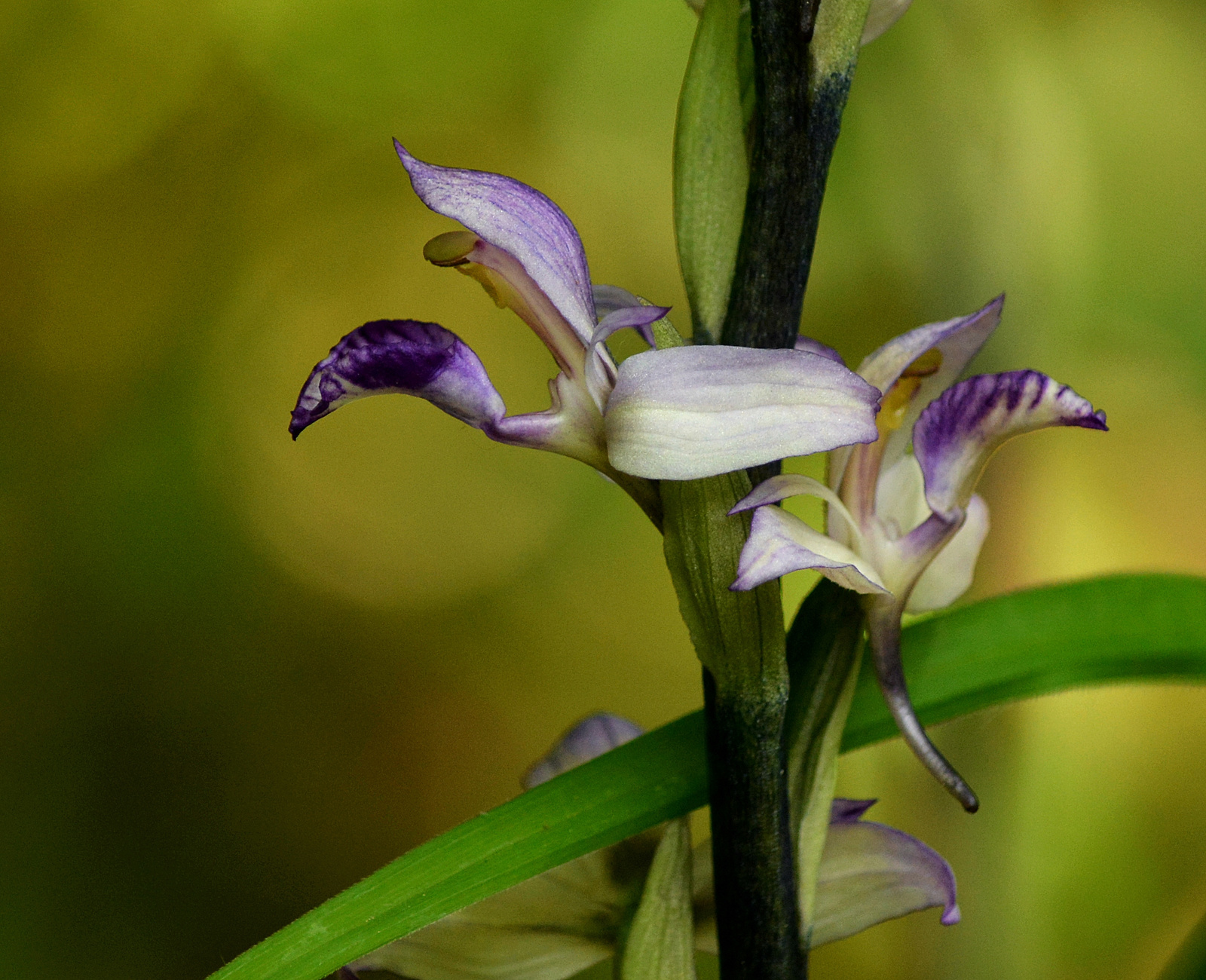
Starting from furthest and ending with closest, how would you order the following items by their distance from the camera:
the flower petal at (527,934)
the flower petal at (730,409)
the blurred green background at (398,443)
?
the blurred green background at (398,443) → the flower petal at (527,934) → the flower petal at (730,409)

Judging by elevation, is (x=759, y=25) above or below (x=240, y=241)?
below

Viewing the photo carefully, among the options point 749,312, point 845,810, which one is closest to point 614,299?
point 749,312

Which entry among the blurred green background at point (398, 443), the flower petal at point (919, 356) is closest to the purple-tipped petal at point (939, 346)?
the flower petal at point (919, 356)

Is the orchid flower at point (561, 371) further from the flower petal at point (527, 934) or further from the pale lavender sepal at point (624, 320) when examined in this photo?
the flower petal at point (527, 934)

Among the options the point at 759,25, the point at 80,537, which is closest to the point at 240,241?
the point at 80,537

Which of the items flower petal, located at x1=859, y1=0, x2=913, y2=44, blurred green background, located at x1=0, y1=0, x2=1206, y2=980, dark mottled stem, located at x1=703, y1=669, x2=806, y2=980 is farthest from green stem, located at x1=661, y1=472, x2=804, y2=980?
blurred green background, located at x1=0, y1=0, x2=1206, y2=980

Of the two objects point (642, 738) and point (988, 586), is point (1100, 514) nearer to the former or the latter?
point (988, 586)

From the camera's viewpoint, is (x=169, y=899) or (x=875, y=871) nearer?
(x=875, y=871)
